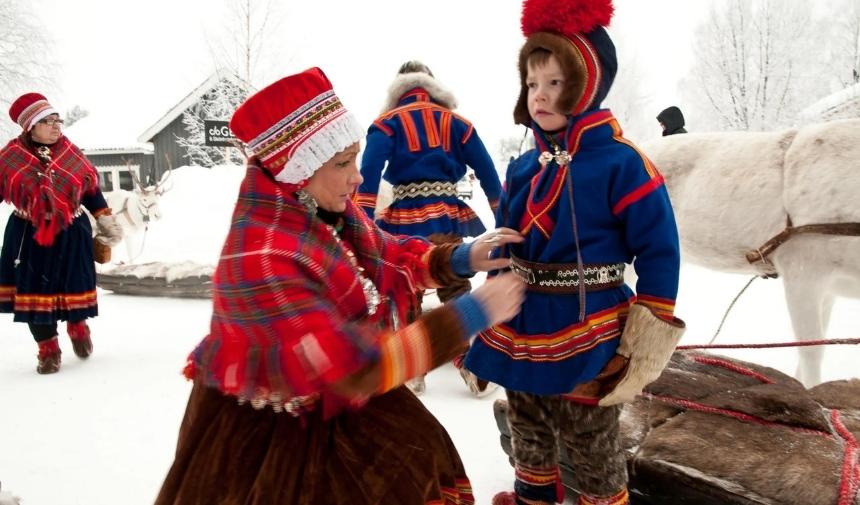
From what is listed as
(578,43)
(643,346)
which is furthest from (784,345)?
(578,43)

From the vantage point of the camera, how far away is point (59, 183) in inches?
154

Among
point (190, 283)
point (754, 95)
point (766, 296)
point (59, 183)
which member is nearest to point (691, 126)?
point (754, 95)

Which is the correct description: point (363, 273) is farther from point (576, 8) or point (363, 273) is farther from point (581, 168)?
point (576, 8)

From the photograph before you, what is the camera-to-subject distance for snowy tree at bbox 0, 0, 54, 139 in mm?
14297

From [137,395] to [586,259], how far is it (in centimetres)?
315

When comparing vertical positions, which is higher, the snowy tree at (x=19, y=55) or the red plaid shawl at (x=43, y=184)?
the snowy tree at (x=19, y=55)

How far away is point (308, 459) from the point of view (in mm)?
1331

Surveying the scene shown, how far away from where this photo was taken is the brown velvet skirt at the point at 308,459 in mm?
1294

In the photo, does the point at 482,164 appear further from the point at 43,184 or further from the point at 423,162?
the point at 43,184

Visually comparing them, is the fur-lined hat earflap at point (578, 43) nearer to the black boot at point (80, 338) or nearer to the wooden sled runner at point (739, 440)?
the wooden sled runner at point (739, 440)

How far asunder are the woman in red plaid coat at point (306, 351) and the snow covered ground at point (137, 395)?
1.19 m

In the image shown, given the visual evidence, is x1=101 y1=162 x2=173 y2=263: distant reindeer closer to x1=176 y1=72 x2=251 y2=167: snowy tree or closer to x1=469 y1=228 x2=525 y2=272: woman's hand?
x1=469 y1=228 x2=525 y2=272: woman's hand

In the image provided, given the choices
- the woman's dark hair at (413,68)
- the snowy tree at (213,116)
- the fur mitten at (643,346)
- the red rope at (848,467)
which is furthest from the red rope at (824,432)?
the snowy tree at (213,116)

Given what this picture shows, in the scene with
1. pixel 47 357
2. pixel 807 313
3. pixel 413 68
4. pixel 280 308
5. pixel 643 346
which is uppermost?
pixel 413 68
